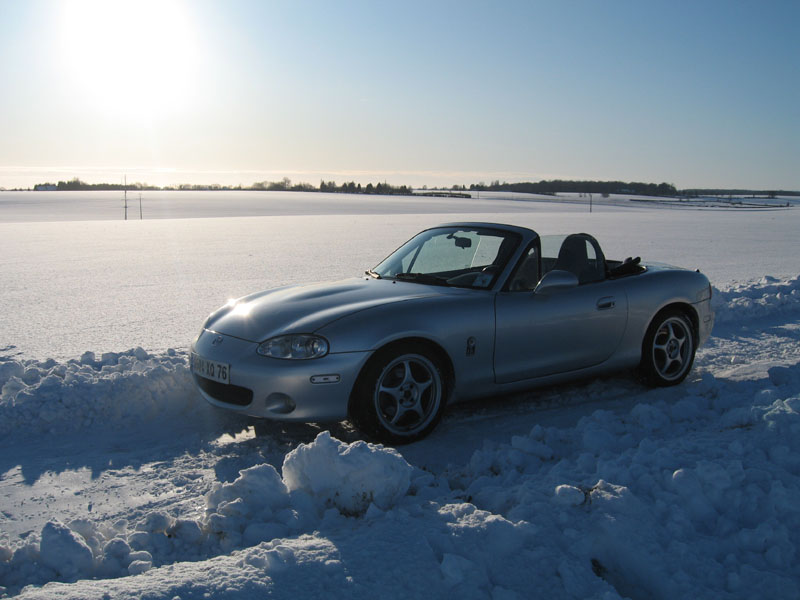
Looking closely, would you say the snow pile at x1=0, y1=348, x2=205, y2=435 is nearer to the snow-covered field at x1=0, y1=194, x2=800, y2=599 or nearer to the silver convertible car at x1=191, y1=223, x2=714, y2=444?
the snow-covered field at x1=0, y1=194, x2=800, y2=599

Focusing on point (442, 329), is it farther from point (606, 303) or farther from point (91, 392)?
point (91, 392)

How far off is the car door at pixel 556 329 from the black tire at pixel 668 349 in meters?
0.39

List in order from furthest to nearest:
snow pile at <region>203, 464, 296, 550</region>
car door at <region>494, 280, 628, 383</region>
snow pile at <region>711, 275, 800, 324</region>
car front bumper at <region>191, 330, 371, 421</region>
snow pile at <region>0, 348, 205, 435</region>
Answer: snow pile at <region>711, 275, 800, 324</region> → car door at <region>494, 280, 628, 383</region> → snow pile at <region>0, 348, 205, 435</region> → car front bumper at <region>191, 330, 371, 421</region> → snow pile at <region>203, 464, 296, 550</region>

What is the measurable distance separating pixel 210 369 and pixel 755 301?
23.0 feet

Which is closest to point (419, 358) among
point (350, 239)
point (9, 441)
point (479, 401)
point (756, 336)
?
point (479, 401)

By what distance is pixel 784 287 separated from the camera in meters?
9.84

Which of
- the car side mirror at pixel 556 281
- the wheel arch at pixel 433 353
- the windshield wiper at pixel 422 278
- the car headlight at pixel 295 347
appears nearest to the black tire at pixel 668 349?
the car side mirror at pixel 556 281

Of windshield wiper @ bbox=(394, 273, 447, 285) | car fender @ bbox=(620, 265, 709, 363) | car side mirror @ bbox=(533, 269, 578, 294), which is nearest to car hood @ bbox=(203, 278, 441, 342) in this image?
windshield wiper @ bbox=(394, 273, 447, 285)

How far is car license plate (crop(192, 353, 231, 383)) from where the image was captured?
14.6 ft

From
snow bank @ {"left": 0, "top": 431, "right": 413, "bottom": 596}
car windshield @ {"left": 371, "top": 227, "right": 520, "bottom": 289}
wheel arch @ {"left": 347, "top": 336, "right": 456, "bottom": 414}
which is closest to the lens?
snow bank @ {"left": 0, "top": 431, "right": 413, "bottom": 596}

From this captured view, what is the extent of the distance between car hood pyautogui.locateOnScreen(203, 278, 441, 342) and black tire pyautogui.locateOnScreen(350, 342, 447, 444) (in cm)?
38

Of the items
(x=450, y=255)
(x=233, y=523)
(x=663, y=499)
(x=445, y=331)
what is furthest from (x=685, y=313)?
(x=233, y=523)

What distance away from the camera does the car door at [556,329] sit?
16.2 feet

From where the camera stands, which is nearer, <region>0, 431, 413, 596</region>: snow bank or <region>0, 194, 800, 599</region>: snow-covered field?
<region>0, 194, 800, 599</region>: snow-covered field
